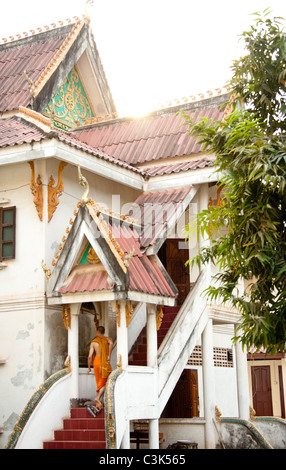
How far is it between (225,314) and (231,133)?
6.92 m

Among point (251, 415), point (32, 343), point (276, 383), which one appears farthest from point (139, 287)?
point (276, 383)

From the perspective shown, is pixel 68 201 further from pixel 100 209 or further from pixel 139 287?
pixel 139 287

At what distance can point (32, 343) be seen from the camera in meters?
13.7

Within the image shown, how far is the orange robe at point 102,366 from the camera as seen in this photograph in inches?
511

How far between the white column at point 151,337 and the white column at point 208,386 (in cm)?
204

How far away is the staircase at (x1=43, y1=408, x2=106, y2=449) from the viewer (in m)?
12.2

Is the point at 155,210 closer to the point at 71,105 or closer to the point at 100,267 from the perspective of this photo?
the point at 100,267

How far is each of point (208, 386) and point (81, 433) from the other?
3.57 m

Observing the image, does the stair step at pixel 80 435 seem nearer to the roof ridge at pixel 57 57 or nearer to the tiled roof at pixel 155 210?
the tiled roof at pixel 155 210

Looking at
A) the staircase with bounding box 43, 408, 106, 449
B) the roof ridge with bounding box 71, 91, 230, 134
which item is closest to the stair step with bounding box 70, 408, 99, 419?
the staircase with bounding box 43, 408, 106, 449

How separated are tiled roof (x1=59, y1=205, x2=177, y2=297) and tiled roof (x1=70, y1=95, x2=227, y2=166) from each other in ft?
9.62

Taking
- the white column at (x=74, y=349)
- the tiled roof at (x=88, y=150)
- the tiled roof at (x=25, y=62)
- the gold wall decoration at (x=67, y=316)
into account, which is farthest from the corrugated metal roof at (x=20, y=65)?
the white column at (x=74, y=349)

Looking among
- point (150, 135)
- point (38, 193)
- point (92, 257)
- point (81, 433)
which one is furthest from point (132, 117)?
point (81, 433)

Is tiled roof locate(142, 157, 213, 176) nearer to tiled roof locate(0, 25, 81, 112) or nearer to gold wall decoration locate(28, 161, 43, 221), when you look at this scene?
gold wall decoration locate(28, 161, 43, 221)
